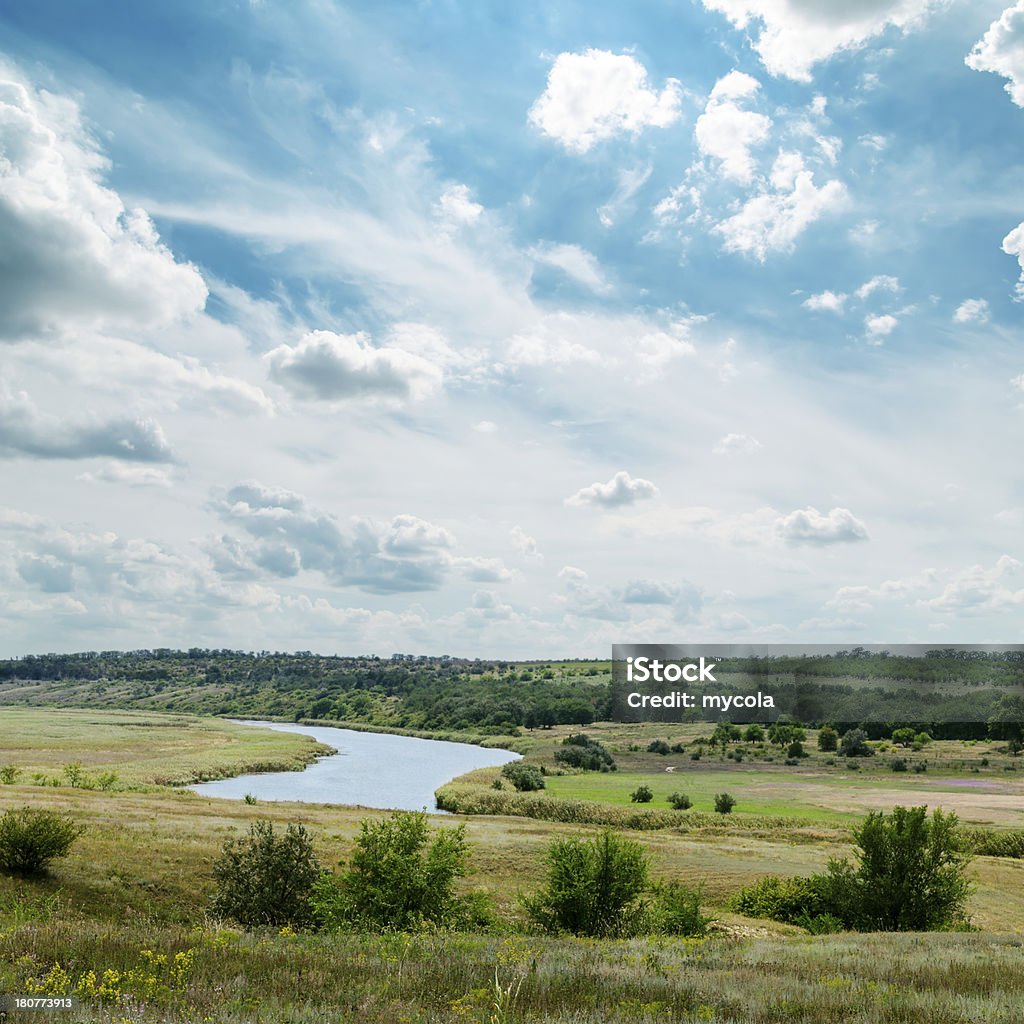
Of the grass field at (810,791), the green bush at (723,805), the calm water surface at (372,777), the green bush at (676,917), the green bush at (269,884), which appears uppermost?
the green bush at (269,884)

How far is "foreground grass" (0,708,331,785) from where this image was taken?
8988 centimetres

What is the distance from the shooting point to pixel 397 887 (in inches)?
842

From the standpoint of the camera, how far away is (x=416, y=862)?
21.8m

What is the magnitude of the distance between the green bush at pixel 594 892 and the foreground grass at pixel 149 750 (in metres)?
61.5

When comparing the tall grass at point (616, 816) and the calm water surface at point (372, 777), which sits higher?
the tall grass at point (616, 816)

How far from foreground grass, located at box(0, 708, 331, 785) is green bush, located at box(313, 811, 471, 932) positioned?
6036 centimetres

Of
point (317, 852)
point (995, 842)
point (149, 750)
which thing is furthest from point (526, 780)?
point (149, 750)

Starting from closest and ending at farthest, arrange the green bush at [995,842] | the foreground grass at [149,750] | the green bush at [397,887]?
the green bush at [397,887]
the green bush at [995,842]
the foreground grass at [149,750]

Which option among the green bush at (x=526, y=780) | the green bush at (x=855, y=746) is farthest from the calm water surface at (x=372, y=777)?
the green bush at (x=855, y=746)

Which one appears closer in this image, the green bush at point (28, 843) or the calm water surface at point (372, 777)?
the green bush at point (28, 843)

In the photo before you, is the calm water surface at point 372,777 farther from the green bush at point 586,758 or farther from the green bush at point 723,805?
the green bush at point 723,805

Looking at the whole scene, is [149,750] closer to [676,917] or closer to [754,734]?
[754,734]

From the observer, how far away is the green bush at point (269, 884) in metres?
22.3

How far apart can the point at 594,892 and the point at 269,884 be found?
10.1m
